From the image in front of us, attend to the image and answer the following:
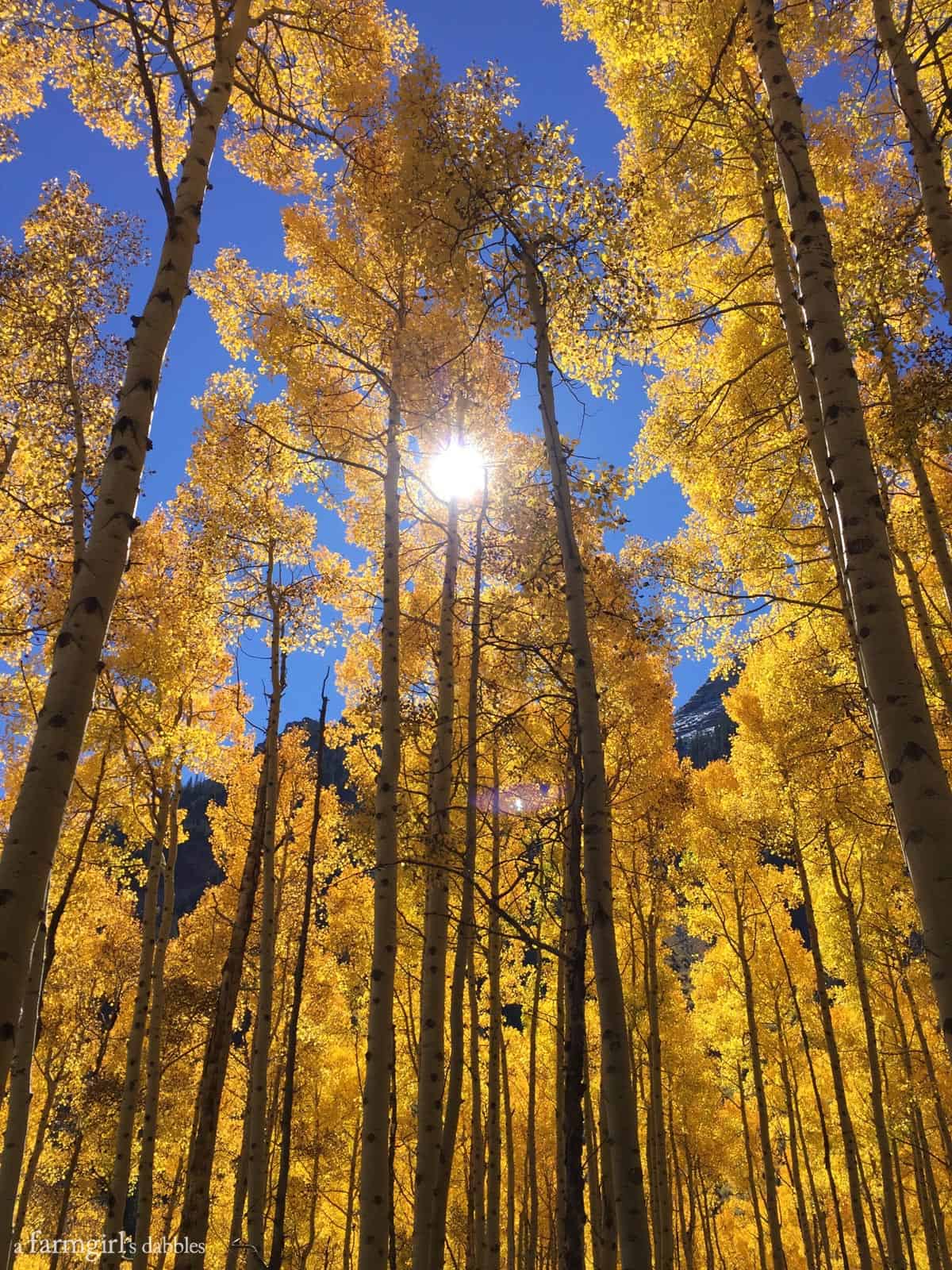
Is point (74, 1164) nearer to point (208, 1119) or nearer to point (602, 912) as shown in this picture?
point (208, 1119)

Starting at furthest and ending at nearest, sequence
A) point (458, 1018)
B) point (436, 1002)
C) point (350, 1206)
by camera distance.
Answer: point (350, 1206)
point (458, 1018)
point (436, 1002)

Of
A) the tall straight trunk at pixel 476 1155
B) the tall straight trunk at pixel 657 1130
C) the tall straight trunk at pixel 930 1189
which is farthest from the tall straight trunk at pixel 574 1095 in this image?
the tall straight trunk at pixel 930 1189

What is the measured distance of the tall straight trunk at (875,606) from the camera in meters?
2.50

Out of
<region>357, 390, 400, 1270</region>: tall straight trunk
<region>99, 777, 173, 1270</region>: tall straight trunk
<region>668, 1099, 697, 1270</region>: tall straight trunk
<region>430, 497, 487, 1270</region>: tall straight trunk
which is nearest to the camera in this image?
<region>357, 390, 400, 1270</region>: tall straight trunk

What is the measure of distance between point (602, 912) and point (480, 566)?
499 centimetres

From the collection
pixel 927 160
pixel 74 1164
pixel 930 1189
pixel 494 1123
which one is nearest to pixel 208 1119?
pixel 494 1123

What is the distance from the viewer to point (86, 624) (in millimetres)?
2879

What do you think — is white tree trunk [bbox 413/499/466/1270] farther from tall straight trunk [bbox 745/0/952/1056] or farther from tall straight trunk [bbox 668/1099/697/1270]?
tall straight trunk [bbox 668/1099/697/1270]

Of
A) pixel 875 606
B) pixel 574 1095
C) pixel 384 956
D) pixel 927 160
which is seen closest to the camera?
pixel 875 606

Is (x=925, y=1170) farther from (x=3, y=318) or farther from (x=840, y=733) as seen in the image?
(x=3, y=318)

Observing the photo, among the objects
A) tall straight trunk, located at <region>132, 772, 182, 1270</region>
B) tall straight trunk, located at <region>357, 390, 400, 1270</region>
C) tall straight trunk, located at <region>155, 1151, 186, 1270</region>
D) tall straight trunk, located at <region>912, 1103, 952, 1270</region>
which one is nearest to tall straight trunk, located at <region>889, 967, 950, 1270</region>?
tall straight trunk, located at <region>912, 1103, 952, 1270</region>

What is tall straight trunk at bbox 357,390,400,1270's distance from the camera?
4.48 metres

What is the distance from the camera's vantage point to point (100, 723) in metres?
8.88

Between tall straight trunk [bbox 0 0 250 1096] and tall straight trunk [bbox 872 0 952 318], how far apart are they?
487cm
